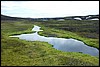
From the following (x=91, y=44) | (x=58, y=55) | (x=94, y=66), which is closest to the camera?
(x=94, y=66)

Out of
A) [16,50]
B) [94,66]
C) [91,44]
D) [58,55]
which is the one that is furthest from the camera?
[91,44]

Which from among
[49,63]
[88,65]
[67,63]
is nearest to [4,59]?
[49,63]

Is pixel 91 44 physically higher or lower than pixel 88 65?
lower

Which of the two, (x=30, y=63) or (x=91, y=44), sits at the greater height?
(x=30, y=63)

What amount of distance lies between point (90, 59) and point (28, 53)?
11447mm

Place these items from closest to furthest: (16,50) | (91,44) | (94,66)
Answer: (94,66) < (16,50) < (91,44)

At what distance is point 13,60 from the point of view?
34.6 meters

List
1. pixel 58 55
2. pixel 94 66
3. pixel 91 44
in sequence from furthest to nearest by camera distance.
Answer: pixel 91 44
pixel 58 55
pixel 94 66

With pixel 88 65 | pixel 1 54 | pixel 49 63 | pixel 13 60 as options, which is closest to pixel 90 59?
pixel 88 65

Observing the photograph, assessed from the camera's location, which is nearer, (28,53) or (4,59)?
(4,59)

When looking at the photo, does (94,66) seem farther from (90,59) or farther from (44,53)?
(44,53)

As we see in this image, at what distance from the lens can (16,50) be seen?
139 feet

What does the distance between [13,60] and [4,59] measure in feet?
5.17

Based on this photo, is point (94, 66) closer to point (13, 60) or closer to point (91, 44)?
point (13, 60)
